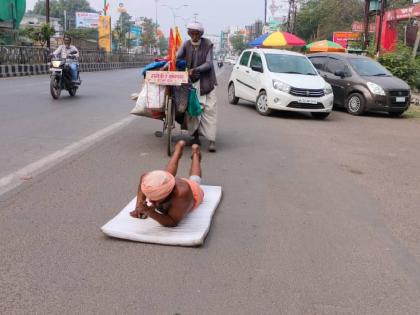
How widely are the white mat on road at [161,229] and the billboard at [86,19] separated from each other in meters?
97.1

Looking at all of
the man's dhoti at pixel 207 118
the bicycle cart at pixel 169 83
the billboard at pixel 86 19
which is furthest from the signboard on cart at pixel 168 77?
the billboard at pixel 86 19

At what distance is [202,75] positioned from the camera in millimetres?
7559

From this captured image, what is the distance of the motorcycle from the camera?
13859 mm

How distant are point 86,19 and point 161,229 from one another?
323 ft

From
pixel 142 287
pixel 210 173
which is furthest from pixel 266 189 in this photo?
pixel 142 287

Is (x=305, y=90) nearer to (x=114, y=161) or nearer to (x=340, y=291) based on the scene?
(x=114, y=161)

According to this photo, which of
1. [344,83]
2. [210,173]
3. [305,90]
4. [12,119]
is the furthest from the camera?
[344,83]

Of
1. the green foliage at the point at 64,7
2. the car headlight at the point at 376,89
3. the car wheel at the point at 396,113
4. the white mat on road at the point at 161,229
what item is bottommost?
the car wheel at the point at 396,113

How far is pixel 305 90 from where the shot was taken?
12.0m

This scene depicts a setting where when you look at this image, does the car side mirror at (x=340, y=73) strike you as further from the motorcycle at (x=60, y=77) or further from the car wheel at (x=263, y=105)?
the motorcycle at (x=60, y=77)

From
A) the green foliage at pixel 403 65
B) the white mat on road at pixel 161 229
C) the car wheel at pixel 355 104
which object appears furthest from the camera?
the green foliage at pixel 403 65

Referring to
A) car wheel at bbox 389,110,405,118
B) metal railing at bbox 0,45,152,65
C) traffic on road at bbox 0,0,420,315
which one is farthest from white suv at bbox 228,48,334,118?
metal railing at bbox 0,45,152,65

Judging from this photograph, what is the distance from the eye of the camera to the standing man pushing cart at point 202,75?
24.6 feet

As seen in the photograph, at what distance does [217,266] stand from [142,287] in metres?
0.61
